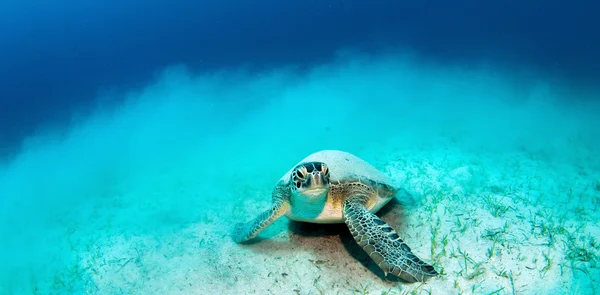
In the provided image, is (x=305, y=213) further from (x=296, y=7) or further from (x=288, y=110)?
(x=296, y=7)

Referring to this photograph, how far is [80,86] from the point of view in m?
29.2

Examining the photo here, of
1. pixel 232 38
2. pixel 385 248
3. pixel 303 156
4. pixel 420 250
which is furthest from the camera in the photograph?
pixel 232 38

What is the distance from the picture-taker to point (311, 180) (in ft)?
10.3

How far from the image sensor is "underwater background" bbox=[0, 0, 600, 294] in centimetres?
357

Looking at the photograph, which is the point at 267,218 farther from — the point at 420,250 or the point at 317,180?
the point at 420,250

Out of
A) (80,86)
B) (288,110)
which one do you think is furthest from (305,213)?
(80,86)

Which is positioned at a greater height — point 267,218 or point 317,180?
point 317,180

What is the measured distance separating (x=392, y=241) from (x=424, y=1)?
5636 centimetres

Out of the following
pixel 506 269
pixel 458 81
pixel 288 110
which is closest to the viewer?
pixel 506 269

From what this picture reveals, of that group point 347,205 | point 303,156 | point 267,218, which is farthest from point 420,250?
point 303,156

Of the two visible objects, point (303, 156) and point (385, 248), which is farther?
point (303, 156)

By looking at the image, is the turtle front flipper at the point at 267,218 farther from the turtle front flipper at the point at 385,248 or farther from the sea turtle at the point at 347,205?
the turtle front flipper at the point at 385,248

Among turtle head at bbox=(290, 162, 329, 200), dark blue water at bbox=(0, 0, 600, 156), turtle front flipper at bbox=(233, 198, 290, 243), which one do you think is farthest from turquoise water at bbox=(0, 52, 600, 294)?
dark blue water at bbox=(0, 0, 600, 156)

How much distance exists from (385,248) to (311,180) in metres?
0.93
